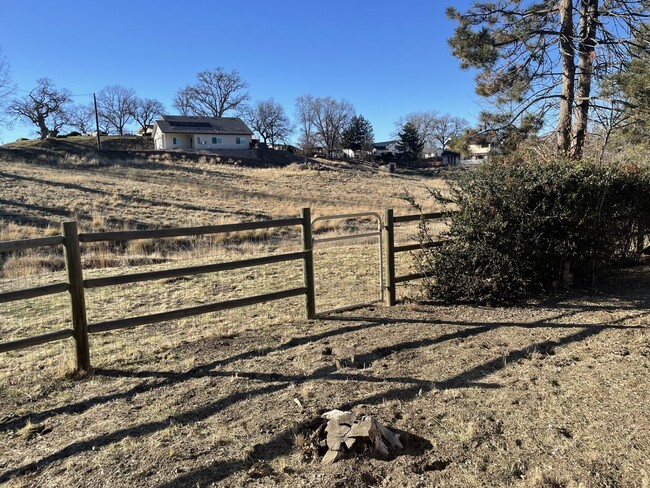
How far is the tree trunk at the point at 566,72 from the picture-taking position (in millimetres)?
11843

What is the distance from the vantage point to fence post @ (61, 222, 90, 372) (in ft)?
15.7

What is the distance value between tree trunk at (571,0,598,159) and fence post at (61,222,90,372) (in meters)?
11.1

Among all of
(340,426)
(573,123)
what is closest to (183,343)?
(340,426)

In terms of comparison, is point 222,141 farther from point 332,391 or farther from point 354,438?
point 354,438

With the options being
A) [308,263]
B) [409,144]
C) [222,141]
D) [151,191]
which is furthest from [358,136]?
[308,263]

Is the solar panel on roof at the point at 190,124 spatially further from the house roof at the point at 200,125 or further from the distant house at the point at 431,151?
the distant house at the point at 431,151

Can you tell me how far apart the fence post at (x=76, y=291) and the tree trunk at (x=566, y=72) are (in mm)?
11062

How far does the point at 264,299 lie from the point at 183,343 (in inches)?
43.4

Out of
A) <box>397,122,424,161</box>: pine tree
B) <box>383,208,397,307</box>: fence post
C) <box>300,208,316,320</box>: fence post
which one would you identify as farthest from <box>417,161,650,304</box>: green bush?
<box>397,122,424,161</box>: pine tree

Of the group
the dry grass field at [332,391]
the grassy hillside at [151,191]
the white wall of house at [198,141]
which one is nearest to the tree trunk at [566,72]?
the dry grass field at [332,391]

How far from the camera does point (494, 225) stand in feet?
22.1

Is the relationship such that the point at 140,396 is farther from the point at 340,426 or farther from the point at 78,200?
the point at 78,200

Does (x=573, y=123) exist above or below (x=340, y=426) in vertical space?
above

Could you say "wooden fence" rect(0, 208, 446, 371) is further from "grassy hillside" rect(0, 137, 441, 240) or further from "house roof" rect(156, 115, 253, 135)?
"house roof" rect(156, 115, 253, 135)
